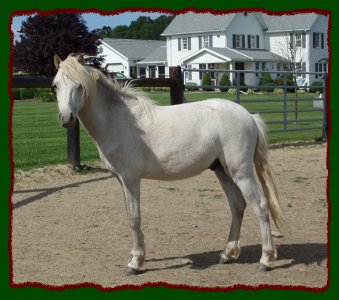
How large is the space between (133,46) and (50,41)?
1983 cm

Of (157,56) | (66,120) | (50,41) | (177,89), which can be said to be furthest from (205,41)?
(66,120)

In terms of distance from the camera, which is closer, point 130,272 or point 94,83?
point 94,83

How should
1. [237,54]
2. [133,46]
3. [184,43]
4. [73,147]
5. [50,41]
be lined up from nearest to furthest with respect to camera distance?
1. [73,147]
2. [50,41]
3. [184,43]
4. [237,54]
5. [133,46]

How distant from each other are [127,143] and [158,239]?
4.87 ft

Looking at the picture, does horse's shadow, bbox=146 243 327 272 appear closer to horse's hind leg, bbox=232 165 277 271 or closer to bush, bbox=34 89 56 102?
horse's hind leg, bbox=232 165 277 271

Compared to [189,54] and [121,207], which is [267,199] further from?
[189,54]

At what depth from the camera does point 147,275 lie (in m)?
4.52

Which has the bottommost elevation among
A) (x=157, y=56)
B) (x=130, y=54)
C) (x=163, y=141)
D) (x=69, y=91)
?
(x=163, y=141)

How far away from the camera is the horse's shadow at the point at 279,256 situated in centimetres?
478

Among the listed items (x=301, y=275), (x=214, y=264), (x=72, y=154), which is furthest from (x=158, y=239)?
(x=72, y=154)

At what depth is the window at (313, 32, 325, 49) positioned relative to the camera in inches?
1119

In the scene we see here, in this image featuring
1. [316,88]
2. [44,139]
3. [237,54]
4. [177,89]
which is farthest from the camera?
[237,54]

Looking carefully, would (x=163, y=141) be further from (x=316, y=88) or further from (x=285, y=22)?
(x=285, y=22)

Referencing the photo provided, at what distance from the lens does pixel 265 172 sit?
16.2 feet
